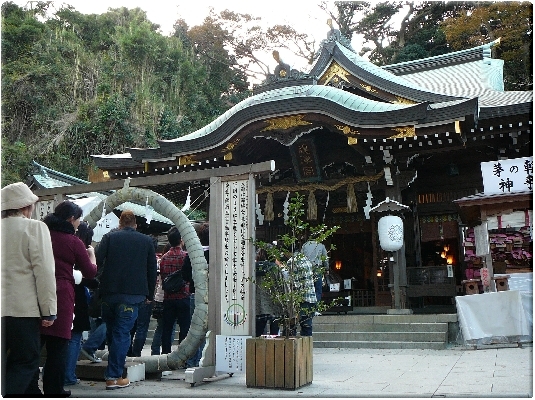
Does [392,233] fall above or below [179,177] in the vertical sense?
below

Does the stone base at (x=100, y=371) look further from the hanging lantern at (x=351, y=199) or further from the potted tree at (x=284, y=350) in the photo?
the hanging lantern at (x=351, y=199)

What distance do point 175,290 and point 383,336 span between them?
5.10 metres

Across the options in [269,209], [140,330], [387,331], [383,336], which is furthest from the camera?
[269,209]

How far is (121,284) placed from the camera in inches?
208

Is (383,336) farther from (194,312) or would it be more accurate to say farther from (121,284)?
(121,284)

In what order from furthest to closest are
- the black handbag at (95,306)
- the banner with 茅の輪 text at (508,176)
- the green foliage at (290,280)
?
the banner with 茅の輪 text at (508,176) → the black handbag at (95,306) → the green foliage at (290,280)

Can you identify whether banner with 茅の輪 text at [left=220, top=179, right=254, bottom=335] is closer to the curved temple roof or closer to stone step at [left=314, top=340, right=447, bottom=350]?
stone step at [left=314, top=340, right=447, bottom=350]

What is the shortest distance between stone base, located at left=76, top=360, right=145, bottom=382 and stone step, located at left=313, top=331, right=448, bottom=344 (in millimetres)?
4979

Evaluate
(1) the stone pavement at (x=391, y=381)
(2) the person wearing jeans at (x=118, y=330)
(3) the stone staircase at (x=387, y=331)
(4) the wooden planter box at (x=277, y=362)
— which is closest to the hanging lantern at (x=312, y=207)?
(3) the stone staircase at (x=387, y=331)

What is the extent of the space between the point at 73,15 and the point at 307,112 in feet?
82.4

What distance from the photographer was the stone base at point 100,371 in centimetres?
582

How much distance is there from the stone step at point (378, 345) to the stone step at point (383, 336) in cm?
18

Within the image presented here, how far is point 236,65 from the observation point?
35.8 m

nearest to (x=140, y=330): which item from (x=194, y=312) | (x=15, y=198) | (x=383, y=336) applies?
(x=194, y=312)
